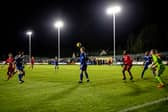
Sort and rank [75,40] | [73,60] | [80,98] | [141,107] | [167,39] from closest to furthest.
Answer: [141,107] → [80,98] → [73,60] → [167,39] → [75,40]

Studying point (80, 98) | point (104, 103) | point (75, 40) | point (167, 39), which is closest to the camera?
point (104, 103)

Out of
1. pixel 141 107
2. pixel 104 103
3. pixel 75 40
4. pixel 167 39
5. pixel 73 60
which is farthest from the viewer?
pixel 75 40

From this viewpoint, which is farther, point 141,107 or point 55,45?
point 55,45

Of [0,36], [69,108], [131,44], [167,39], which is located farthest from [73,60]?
[69,108]

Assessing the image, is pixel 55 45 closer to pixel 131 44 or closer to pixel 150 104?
pixel 131 44

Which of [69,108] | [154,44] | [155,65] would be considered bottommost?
[69,108]

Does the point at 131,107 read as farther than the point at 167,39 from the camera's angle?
No

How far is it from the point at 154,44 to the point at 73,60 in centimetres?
2614

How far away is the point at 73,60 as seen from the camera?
70812 mm

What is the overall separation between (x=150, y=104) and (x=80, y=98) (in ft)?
10.3

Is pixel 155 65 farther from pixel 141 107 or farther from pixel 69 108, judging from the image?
pixel 69 108

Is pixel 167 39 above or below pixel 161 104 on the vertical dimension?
above

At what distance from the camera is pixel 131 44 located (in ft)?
267

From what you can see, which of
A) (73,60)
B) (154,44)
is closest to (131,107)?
(73,60)
